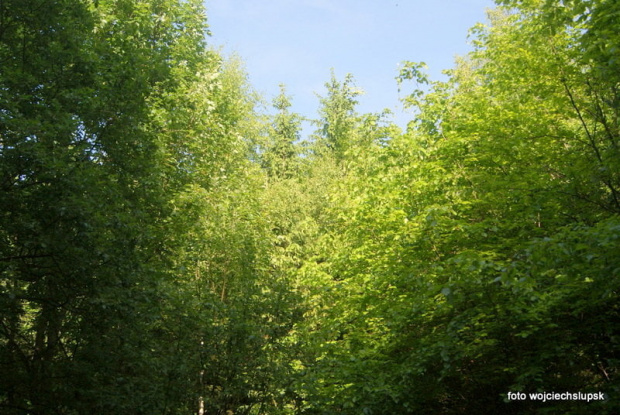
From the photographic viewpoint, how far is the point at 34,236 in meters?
7.16

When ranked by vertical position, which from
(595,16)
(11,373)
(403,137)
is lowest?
(11,373)

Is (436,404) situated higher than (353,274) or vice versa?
(353,274)

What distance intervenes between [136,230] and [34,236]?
1.71m

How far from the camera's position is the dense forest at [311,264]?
7.27 meters

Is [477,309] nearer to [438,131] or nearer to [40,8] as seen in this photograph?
[438,131]

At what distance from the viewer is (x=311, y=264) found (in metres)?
14.4

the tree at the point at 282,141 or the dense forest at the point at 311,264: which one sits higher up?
the tree at the point at 282,141

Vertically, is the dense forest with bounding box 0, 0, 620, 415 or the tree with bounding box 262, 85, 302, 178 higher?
the tree with bounding box 262, 85, 302, 178

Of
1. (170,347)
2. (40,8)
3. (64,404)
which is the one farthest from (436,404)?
(40,8)

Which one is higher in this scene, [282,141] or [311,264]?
[282,141]

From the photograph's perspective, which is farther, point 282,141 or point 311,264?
point 282,141

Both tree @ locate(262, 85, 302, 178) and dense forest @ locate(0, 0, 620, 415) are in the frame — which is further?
tree @ locate(262, 85, 302, 178)

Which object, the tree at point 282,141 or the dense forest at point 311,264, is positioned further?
the tree at point 282,141

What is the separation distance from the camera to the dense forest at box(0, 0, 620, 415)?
7270 mm
